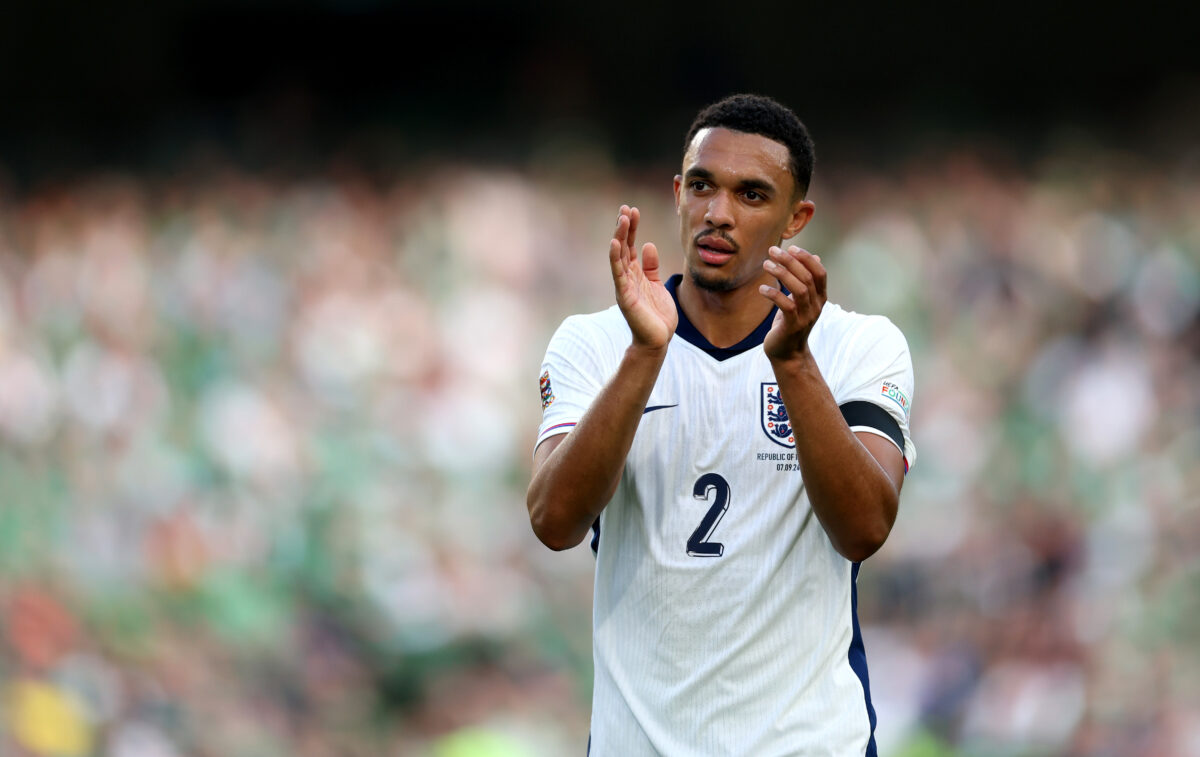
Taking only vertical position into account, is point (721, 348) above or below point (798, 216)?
below

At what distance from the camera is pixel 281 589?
30.9 ft

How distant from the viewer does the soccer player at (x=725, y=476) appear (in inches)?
120

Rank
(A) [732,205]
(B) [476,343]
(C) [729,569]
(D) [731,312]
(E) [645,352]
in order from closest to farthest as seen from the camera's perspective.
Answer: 1. (E) [645,352]
2. (C) [729,569]
3. (A) [732,205]
4. (D) [731,312]
5. (B) [476,343]

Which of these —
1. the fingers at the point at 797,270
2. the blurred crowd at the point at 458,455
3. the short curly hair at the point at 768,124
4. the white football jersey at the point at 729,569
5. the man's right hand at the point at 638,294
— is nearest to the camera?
the fingers at the point at 797,270

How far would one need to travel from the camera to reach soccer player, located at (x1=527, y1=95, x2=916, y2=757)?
3.05m

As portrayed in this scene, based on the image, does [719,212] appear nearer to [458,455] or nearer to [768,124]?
[768,124]

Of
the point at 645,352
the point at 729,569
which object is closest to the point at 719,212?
the point at 645,352

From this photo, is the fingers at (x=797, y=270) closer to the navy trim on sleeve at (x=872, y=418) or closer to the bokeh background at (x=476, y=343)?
the navy trim on sleeve at (x=872, y=418)

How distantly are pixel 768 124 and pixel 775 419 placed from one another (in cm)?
70

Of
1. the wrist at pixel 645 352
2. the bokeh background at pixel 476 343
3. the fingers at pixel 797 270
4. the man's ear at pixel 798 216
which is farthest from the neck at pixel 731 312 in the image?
the bokeh background at pixel 476 343

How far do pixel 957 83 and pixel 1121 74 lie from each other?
1.15 meters

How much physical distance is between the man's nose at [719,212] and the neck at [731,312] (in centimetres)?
18

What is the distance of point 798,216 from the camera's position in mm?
3531

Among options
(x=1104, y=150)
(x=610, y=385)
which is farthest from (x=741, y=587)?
(x=1104, y=150)
